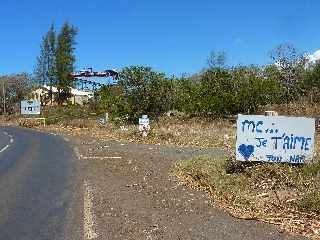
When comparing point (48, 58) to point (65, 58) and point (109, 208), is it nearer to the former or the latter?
point (65, 58)

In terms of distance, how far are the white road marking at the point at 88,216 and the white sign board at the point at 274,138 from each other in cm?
341

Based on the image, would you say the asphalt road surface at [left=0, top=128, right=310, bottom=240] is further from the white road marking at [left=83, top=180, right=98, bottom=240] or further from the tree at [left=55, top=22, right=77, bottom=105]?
the tree at [left=55, top=22, right=77, bottom=105]

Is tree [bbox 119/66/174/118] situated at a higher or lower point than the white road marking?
higher

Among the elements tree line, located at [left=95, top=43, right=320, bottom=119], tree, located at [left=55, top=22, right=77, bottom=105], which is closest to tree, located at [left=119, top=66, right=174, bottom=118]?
tree line, located at [left=95, top=43, right=320, bottom=119]

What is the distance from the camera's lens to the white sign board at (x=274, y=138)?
12.8m

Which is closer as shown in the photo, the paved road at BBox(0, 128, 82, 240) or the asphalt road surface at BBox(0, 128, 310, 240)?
the asphalt road surface at BBox(0, 128, 310, 240)

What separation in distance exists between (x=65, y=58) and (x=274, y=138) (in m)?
79.9

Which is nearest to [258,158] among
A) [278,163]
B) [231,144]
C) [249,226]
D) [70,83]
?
[278,163]

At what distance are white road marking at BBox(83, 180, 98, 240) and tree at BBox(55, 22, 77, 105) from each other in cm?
7897

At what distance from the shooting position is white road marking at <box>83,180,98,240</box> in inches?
319

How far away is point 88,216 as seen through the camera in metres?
9.49

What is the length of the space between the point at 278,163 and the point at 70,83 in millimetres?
81948

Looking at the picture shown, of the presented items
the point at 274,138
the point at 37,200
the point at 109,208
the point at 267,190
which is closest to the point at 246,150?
the point at 274,138

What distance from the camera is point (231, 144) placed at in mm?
27547
